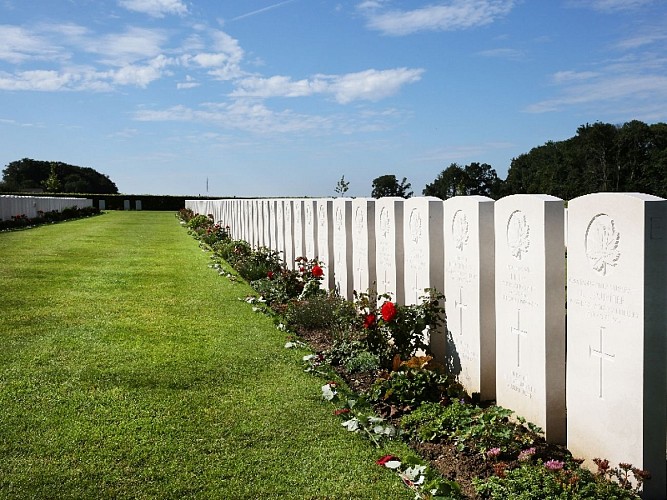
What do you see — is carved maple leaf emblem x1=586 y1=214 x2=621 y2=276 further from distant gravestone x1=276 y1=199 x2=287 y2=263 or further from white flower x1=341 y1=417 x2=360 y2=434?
distant gravestone x1=276 y1=199 x2=287 y2=263

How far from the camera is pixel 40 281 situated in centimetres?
1155

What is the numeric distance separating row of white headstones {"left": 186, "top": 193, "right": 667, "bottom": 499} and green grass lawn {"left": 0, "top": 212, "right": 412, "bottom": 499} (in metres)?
1.09

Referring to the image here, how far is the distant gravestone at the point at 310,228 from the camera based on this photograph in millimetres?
10328

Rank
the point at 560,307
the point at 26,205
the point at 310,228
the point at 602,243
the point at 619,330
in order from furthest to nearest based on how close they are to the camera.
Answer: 1. the point at 26,205
2. the point at 310,228
3. the point at 560,307
4. the point at 602,243
5. the point at 619,330

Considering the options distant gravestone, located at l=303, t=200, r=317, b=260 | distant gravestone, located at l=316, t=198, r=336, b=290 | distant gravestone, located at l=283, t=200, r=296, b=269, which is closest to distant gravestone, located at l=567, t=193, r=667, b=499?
distant gravestone, located at l=316, t=198, r=336, b=290

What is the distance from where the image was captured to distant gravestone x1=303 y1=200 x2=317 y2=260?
33.9ft

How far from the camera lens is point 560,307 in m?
4.26

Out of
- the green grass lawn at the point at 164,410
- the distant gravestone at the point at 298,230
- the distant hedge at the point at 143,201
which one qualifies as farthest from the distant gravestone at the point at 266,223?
the distant hedge at the point at 143,201

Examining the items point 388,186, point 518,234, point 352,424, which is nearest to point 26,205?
point 388,186

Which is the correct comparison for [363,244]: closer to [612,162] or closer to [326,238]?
[326,238]

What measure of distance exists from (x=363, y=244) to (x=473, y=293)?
3011 mm

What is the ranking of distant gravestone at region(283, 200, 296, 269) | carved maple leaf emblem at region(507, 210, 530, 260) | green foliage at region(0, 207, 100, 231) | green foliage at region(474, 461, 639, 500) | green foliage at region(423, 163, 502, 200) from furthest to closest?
green foliage at region(423, 163, 502, 200) < green foliage at region(0, 207, 100, 231) < distant gravestone at region(283, 200, 296, 269) < carved maple leaf emblem at region(507, 210, 530, 260) < green foliage at region(474, 461, 639, 500)

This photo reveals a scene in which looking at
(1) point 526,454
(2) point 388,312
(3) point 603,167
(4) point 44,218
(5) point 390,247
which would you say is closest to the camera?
(1) point 526,454

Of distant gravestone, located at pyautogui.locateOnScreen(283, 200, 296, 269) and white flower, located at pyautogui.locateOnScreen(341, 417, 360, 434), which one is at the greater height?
distant gravestone, located at pyautogui.locateOnScreen(283, 200, 296, 269)
